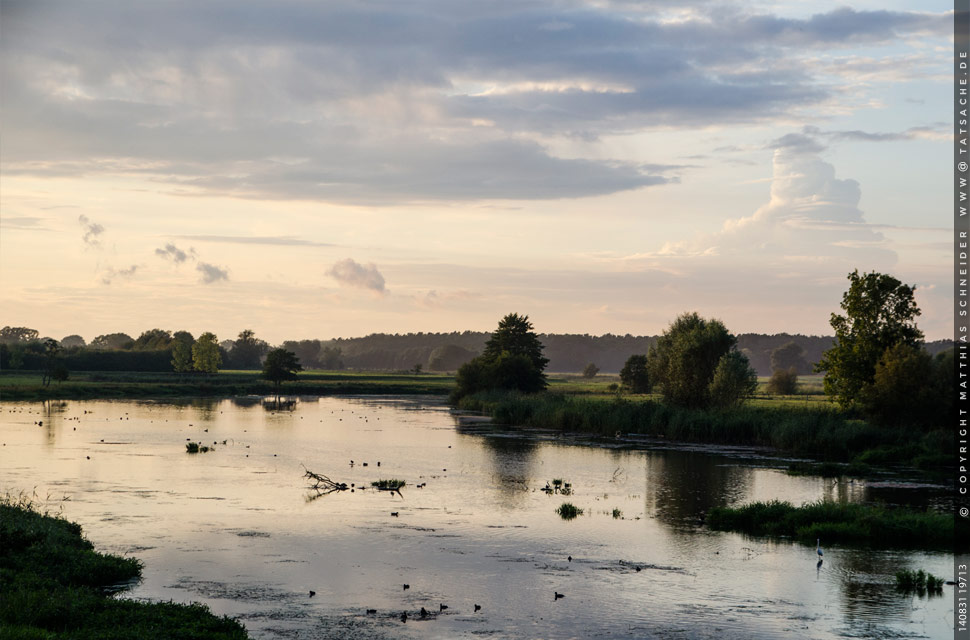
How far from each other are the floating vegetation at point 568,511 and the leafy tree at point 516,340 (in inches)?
3327

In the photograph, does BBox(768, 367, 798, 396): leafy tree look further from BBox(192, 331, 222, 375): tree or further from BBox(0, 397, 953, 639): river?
BBox(192, 331, 222, 375): tree


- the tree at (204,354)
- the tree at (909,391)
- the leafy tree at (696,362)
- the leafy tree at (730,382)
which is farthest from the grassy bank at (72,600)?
the tree at (204,354)

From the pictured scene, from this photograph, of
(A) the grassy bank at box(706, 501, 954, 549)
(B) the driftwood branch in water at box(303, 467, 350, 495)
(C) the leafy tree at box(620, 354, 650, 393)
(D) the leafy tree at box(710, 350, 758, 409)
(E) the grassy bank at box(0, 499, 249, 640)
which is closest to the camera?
(E) the grassy bank at box(0, 499, 249, 640)

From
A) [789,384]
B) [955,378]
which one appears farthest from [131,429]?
[789,384]

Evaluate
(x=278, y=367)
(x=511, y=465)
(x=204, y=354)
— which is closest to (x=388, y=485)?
(x=511, y=465)

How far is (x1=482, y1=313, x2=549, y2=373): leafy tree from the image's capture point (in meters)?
123

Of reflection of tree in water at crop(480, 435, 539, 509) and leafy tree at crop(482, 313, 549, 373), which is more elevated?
leafy tree at crop(482, 313, 549, 373)

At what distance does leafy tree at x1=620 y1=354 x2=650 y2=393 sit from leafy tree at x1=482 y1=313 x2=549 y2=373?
41.6 feet

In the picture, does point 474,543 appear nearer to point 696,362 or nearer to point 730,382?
point 730,382

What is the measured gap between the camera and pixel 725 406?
75.4 metres

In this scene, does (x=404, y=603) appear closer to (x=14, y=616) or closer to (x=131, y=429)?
(x=14, y=616)

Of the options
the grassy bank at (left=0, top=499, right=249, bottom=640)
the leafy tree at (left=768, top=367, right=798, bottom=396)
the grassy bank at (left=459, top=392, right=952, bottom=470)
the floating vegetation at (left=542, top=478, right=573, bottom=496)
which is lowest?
the floating vegetation at (left=542, top=478, right=573, bottom=496)

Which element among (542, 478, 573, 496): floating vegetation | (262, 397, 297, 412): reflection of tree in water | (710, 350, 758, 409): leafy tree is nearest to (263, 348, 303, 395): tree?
(262, 397, 297, 412): reflection of tree in water

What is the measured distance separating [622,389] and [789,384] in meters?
23.2
